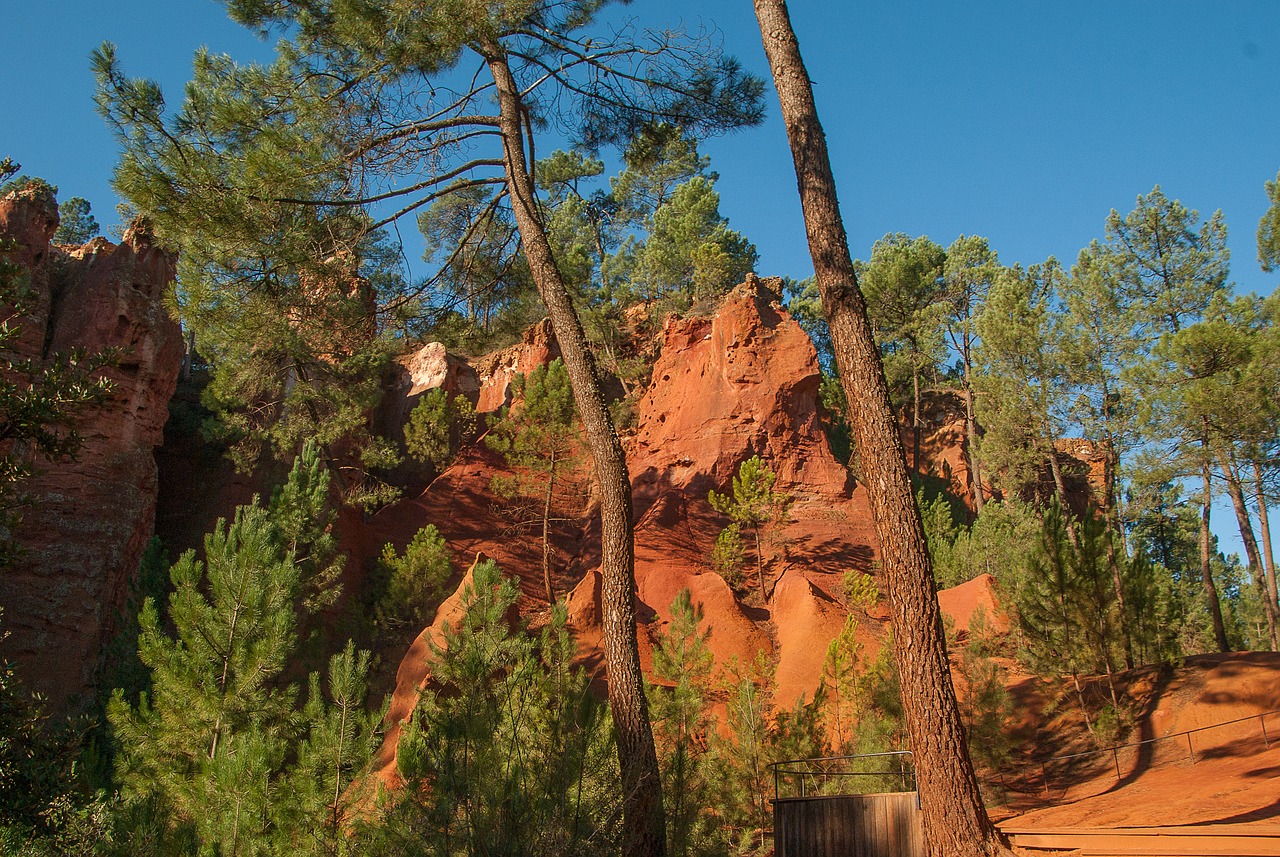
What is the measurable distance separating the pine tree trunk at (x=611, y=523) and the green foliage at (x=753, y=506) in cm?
1407

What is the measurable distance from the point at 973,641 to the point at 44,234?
70.7 feet

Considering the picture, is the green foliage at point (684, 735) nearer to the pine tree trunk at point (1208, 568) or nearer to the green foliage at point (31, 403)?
the green foliage at point (31, 403)

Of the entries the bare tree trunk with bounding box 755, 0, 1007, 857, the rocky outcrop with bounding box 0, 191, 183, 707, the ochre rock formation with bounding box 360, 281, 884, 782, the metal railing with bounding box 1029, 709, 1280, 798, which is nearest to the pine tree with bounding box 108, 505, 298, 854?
the bare tree trunk with bounding box 755, 0, 1007, 857

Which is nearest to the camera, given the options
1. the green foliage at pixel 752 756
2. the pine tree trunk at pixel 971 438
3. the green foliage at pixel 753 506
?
the green foliage at pixel 752 756

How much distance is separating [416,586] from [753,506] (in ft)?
28.3

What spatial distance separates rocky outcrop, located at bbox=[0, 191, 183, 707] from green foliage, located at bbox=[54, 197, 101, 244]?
76.4 feet

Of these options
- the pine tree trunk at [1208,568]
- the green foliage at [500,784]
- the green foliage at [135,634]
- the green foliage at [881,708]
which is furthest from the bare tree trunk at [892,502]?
the pine tree trunk at [1208,568]

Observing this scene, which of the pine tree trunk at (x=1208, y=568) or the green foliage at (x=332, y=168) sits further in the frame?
the pine tree trunk at (x=1208, y=568)

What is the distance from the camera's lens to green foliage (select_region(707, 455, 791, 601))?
74.5 feet

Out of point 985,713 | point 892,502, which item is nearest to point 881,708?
point 985,713

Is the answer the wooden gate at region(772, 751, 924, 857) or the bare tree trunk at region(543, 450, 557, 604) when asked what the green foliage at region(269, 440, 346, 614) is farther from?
the wooden gate at region(772, 751, 924, 857)

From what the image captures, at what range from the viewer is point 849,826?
7.74m

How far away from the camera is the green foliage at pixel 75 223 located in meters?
41.3

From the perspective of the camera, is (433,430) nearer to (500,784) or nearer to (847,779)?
(847,779)
